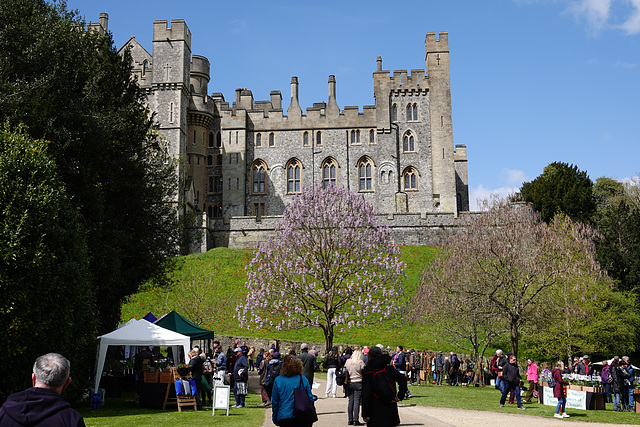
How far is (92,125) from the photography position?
18594mm

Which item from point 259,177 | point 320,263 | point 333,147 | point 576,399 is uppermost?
point 333,147

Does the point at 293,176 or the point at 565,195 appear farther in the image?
the point at 293,176

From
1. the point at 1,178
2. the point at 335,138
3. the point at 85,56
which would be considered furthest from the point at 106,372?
the point at 335,138

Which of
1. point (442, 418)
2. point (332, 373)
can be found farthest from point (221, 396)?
point (442, 418)

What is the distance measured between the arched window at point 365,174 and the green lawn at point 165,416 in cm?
4153

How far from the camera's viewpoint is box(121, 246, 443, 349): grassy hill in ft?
108

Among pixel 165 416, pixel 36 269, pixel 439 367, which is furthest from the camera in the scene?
pixel 439 367

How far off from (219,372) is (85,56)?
Answer: 38.1 feet

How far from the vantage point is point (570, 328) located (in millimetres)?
30359

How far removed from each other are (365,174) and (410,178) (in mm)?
4181

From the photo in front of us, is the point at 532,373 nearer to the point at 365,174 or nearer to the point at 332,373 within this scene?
the point at 332,373

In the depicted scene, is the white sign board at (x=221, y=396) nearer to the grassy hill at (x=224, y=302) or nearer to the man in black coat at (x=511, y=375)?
the man in black coat at (x=511, y=375)

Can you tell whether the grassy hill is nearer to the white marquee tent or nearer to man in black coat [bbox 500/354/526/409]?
the white marquee tent

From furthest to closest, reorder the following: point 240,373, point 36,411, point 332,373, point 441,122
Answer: point 441,122 < point 332,373 < point 240,373 < point 36,411
